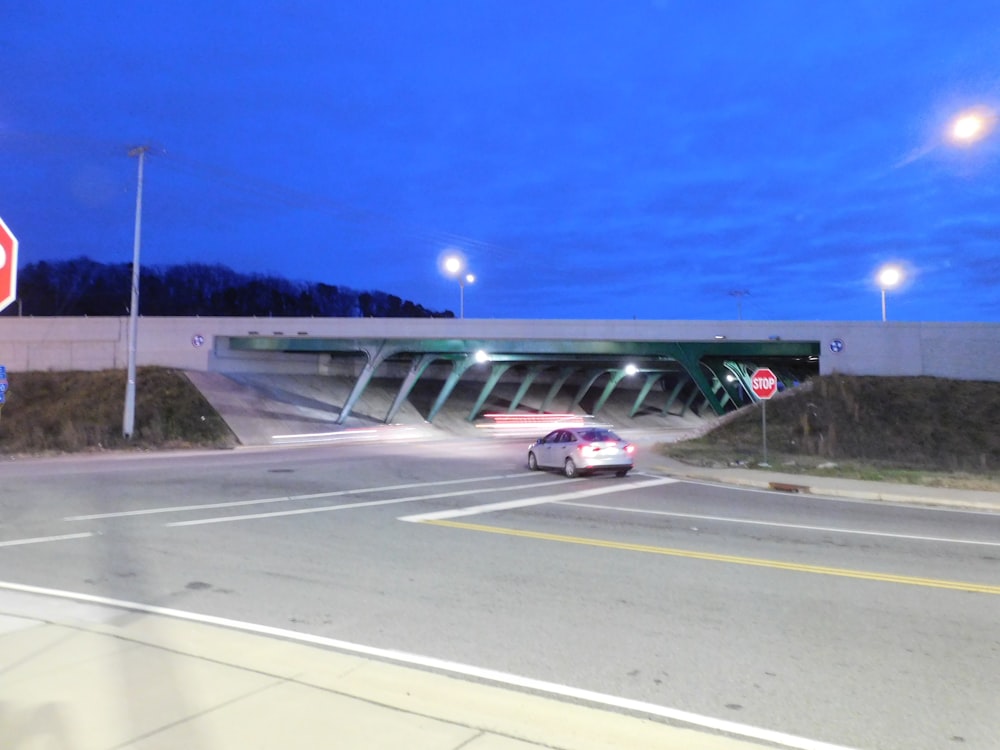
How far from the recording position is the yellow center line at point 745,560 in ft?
28.0

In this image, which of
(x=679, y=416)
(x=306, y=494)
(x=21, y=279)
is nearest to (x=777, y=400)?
(x=306, y=494)

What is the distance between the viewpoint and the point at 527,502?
51.5ft

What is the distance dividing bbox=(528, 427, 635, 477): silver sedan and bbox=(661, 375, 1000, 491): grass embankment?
4818 millimetres

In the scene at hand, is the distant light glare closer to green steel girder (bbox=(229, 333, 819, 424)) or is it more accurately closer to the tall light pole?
green steel girder (bbox=(229, 333, 819, 424))

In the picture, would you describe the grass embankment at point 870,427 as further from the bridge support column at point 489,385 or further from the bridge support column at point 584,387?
the bridge support column at point 584,387

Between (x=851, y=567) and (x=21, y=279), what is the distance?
113m

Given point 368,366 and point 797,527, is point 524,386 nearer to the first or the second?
point 368,366

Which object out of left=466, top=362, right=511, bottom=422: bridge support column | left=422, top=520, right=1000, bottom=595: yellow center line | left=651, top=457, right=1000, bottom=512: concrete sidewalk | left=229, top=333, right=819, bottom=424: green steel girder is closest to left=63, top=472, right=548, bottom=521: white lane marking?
left=422, top=520, right=1000, bottom=595: yellow center line

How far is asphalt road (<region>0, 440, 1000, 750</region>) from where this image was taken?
5434 millimetres

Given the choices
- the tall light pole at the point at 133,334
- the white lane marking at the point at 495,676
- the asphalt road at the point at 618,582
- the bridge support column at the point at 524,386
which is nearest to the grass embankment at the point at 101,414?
the tall light pole at the point at 133,334

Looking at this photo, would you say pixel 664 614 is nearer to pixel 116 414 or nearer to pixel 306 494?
pixel 306 494

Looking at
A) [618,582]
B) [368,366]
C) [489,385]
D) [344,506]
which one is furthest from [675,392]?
[618,582]

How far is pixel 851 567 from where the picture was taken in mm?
9367

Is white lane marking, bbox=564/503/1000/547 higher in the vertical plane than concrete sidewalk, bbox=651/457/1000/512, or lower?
lower
